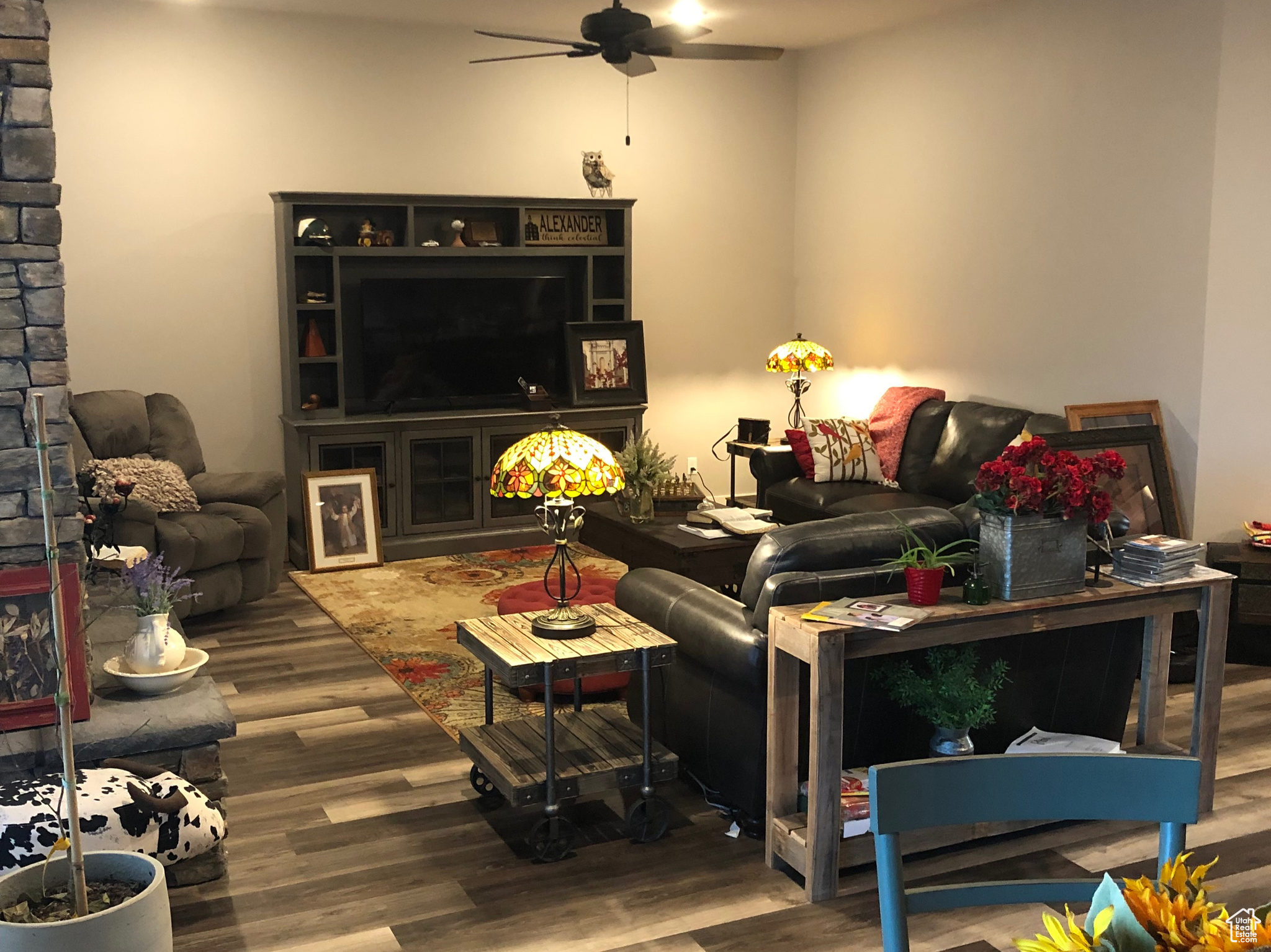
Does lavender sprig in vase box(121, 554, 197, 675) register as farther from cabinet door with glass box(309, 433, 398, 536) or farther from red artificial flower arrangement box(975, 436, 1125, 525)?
cabinet door with glass box(309, 433, 398, 536)

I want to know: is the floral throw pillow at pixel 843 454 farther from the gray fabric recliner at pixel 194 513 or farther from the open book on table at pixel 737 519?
the gray fabric recliner at pixel 194 513

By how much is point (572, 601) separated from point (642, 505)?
86cm

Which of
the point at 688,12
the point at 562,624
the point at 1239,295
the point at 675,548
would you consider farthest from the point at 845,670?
the point at 688,12

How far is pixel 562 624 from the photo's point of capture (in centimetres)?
365

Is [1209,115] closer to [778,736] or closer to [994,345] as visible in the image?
[994,345]

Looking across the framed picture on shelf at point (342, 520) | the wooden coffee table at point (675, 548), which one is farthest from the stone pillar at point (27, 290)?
the framed picture on shelf at point (342, 520)

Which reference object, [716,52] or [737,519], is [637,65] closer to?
[716,52]

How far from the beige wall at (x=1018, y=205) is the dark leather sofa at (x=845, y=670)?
2357 mm

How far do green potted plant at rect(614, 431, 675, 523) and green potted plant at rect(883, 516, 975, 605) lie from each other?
216cm

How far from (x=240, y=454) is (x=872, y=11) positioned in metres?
4.40

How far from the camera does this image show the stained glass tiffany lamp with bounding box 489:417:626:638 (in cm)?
350

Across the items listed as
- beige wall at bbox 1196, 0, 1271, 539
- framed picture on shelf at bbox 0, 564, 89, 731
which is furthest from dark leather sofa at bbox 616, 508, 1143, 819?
beige wall at bbox 1196, 0, 1271, 539

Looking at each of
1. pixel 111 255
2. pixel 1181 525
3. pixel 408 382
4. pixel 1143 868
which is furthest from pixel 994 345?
pixel 111 255

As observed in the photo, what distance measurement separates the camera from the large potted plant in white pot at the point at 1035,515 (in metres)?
3.35
